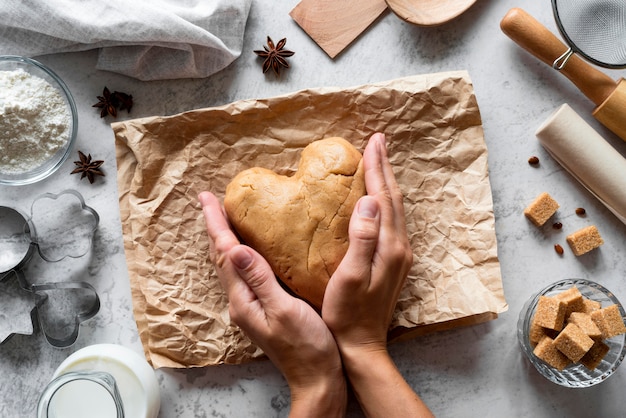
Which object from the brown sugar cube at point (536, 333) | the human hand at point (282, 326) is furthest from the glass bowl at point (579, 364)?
the human hand at point (282, 326)

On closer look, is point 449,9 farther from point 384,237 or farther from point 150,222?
point 150,222

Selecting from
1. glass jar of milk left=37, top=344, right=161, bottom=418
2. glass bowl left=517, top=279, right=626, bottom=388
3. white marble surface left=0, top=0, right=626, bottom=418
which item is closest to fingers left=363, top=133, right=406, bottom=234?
white marble surface left=0, top=0, right=626, bottom=418

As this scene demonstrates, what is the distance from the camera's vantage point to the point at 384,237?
1.78m

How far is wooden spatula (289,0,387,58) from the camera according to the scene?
6.74 feet

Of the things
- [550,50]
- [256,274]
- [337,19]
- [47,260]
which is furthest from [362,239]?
[47,260]

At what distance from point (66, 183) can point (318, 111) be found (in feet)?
3.17

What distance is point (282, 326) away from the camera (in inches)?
68.7

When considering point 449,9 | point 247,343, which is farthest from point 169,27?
point 247,343

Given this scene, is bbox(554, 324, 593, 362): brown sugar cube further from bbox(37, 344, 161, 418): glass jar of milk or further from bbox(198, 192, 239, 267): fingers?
bbox(37, 344, 161, 418): glass jar of milk

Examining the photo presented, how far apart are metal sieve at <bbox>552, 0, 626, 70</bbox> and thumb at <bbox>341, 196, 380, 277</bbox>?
86cm

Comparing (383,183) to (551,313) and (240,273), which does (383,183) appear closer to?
(240,273)

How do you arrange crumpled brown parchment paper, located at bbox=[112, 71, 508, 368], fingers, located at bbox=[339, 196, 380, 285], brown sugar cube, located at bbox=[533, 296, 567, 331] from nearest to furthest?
1. fingers, located at bbox=[339, 196, 380, 285]
2. brown sugar cube, located at bbox=[533, 296, 567, 331]
3. crumpled brown parchment paper, located at bbox=[112, 71, 508, 368]

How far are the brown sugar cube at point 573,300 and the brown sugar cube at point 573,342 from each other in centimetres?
7

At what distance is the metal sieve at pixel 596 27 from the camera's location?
2.00 metres
